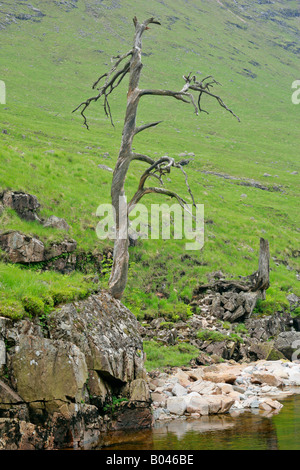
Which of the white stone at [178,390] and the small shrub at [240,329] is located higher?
the small shrub at [240,329]

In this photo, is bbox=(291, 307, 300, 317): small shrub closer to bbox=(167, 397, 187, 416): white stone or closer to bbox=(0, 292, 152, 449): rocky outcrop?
bbox=(167, 397, 187, 416): white stone

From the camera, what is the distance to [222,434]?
37.3ft

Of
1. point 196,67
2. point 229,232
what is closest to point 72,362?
point 229,232

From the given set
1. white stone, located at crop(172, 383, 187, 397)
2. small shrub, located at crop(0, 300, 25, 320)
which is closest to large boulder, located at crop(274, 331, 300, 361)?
white stone, located at crop(172, 383, 187, 397)

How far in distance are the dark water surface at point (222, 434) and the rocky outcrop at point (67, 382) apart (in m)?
0.73

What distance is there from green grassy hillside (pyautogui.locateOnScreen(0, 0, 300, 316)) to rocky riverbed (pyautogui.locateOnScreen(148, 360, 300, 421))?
4863 millimetres

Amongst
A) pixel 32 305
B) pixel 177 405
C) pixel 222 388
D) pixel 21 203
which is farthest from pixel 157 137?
pixel 32 305

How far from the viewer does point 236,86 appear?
A: 142 m

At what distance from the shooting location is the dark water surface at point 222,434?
10462 mm

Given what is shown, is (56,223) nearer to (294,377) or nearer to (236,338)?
(236,338)
